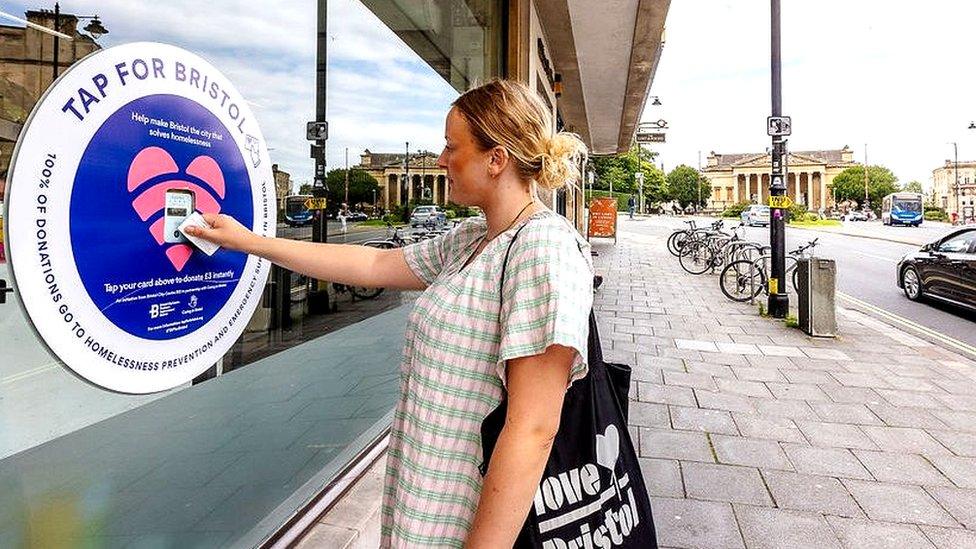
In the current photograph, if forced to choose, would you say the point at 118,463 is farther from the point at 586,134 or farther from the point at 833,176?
the point at 833,176

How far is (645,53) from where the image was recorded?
9.85 meters

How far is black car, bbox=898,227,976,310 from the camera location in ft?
30.6

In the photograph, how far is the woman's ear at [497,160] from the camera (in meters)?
1.18

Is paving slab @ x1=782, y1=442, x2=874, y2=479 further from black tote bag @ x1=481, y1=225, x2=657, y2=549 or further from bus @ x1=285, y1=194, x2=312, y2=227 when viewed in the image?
bus @ x1=285, y1=194, x2=312, y2=227

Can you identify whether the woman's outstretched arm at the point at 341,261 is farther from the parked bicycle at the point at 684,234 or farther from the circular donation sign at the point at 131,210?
the parked bicycle at the point at 684,234

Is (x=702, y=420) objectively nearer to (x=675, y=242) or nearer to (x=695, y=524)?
→ (x=695, y=524)

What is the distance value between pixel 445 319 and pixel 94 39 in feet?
3.41

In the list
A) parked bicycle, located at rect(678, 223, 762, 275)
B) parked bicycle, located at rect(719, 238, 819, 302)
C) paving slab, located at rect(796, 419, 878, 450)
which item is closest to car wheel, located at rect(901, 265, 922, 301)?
parked bicycle, located at rect(719, 238, 819, 302)

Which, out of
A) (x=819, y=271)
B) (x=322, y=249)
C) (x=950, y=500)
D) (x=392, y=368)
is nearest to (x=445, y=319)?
(x=322, y=249)

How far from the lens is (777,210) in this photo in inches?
333

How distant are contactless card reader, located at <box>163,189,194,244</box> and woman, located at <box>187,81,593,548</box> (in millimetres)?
51

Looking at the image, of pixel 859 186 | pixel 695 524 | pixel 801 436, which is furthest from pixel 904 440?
pixel 859 186

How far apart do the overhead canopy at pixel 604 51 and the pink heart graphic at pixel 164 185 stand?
22.5ft

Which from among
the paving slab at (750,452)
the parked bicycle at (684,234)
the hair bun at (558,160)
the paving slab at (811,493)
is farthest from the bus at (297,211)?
the parked bicycle at (684,234)
